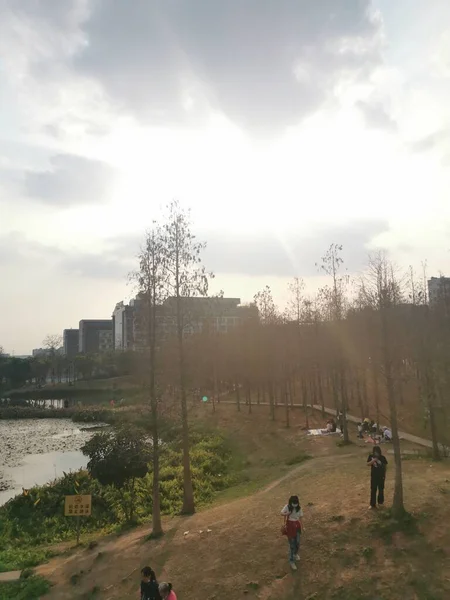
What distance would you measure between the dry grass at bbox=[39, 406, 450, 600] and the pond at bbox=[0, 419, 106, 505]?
16.6 metres

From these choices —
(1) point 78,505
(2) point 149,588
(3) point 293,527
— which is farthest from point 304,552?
(1) point 78,505

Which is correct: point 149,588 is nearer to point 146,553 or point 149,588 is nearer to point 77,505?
point 146,553

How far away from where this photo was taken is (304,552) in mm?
12047

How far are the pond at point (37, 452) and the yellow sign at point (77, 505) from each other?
41.4ft

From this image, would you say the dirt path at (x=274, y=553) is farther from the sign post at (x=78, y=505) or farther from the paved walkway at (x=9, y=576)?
the sign post at (x=78, y=505)

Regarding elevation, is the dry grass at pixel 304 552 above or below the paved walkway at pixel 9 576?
above

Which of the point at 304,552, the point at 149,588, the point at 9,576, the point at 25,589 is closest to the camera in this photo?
the point at 149,588

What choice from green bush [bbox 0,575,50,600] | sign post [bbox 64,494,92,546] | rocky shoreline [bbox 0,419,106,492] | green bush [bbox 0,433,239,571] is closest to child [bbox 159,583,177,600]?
green bush [bbox 0,575,50,600]

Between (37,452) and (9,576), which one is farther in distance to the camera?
(37,452)

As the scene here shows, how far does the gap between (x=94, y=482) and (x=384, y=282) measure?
20534 millimetres

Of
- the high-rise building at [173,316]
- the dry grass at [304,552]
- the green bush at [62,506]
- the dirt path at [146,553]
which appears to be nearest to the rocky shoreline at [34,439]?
the green bush at [62,506]

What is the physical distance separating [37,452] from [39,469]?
8.60 meters

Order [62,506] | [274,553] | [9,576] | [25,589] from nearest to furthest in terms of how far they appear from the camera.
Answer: [274,553] → [25,589] → [9,576] → [62,506]

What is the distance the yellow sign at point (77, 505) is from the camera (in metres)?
18.0
